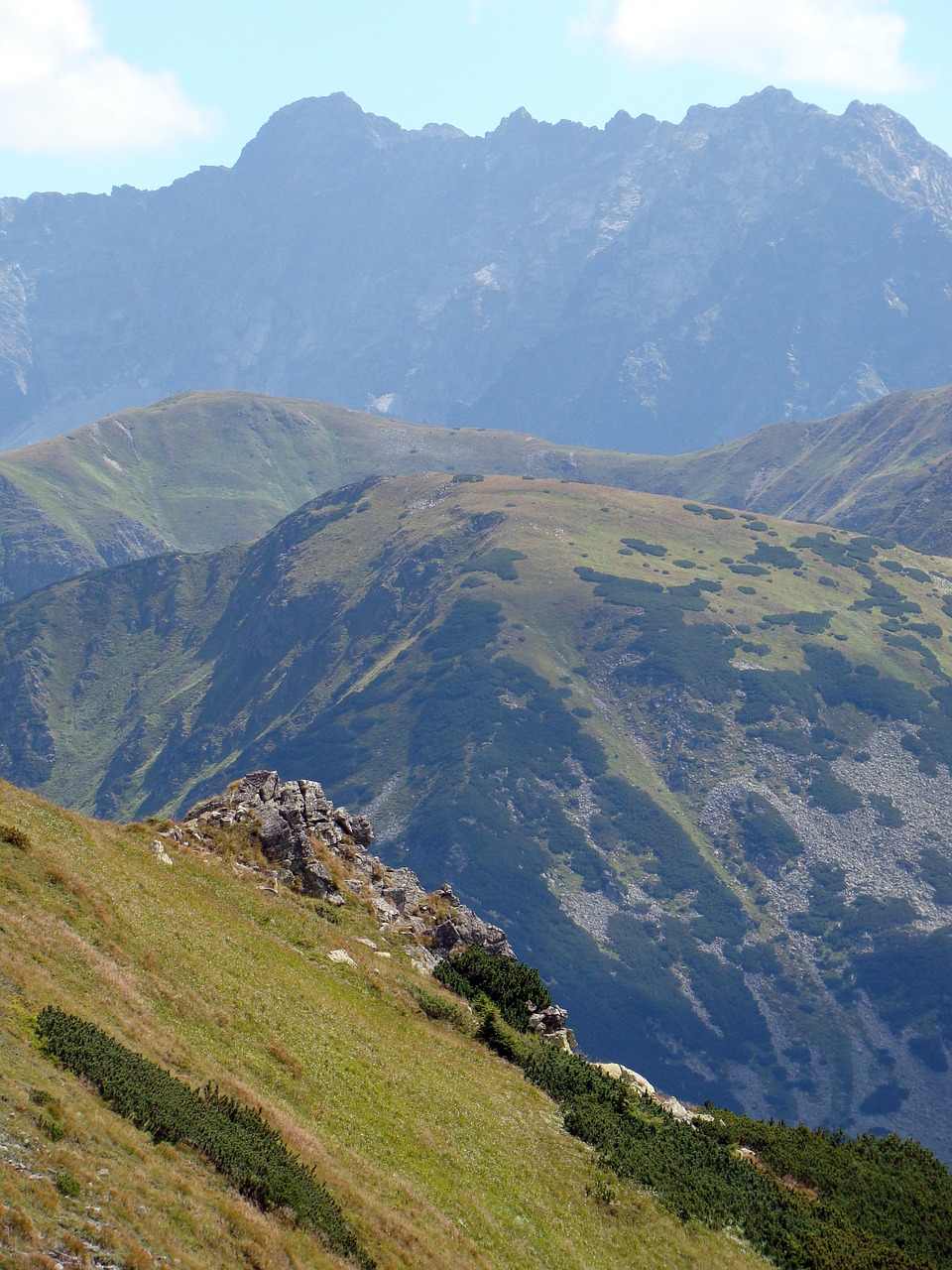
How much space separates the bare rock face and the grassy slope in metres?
8.76

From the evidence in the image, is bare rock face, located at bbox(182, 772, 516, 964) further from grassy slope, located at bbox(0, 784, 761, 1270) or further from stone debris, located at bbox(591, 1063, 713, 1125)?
stone debris, located at bbox(591, 1063, 713, 1125)

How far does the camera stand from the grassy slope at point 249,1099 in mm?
20422

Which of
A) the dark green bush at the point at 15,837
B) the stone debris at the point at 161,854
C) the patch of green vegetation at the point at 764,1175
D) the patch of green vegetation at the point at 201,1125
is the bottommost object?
the patch of green vegetation at the point at 201,1125

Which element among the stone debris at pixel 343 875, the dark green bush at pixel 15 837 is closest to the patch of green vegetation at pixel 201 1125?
the dark green bush at pixel 15 837

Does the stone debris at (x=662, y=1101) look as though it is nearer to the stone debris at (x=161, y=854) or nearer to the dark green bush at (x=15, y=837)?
the stone debris at (x=161, y=854)

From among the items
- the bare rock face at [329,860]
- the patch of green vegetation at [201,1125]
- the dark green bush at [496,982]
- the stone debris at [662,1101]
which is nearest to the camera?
the patch of green vegetation at [201,1125]

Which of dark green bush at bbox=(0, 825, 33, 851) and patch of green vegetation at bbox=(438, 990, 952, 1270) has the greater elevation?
patch of green vegetation at bbox=(438, 990, 952, 1270)

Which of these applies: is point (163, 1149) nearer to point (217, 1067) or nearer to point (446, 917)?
point (217, 1067)

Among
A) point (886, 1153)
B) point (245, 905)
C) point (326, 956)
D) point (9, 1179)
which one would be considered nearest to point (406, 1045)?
point (326, 956)

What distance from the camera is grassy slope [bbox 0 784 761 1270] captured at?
20.4 meters

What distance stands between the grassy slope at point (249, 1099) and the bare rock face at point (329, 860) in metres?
8.76

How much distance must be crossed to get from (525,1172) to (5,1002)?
621 inches

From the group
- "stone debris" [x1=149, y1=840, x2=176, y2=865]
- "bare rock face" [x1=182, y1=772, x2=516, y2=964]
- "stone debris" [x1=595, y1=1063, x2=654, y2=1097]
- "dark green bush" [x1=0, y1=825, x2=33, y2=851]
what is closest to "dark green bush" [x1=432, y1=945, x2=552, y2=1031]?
"bare rock face" [x1=182, y1=772, x2=516, y2=964]

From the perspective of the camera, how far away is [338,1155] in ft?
89.2
